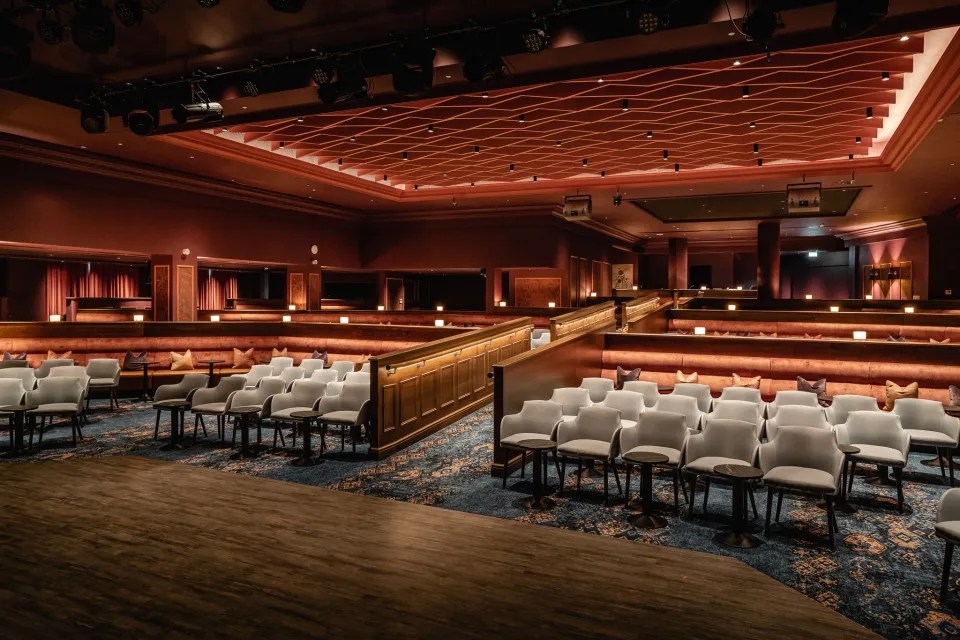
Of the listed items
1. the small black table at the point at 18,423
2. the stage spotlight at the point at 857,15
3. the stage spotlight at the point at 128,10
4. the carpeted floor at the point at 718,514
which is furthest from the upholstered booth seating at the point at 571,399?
the small black table at the point at 18,423

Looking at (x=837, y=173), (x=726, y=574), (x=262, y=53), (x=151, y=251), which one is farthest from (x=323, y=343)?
(x=837, y=173)

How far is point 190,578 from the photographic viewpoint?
283 centimetres

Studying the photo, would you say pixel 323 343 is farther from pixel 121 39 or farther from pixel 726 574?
pixel 726 574

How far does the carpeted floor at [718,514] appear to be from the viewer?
352 centimetres

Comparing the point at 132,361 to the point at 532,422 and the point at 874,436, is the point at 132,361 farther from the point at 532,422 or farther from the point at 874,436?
the point at 874,436

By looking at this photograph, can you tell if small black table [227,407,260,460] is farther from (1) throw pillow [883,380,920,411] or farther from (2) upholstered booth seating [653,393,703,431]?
(1) throw pillow [883,380,920,411]

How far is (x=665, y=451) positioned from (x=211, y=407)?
515cm

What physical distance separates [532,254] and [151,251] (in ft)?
29.3

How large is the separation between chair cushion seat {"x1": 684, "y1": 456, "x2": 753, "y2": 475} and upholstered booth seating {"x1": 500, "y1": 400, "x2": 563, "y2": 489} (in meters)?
1.34

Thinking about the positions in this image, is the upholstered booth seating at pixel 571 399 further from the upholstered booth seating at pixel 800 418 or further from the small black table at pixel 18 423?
the small black table at pixel 18 423

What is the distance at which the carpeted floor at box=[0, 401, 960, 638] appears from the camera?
3.52 metres

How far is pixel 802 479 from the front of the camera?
4.28 metres

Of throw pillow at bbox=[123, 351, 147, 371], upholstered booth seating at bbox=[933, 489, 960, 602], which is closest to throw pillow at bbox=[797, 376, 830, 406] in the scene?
upholstered booth seating at bbox=[933, 489, 960, 602]

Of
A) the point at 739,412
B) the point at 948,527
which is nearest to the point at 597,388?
the point at 739,412
